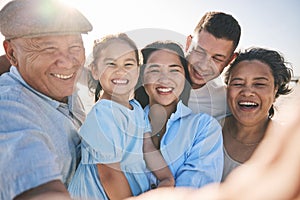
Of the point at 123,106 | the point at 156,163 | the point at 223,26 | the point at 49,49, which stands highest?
the point at 223,26

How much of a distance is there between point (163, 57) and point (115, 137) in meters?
0.52

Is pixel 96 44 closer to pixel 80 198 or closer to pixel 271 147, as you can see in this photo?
pixel 80 198

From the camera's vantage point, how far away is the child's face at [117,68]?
5.64ft

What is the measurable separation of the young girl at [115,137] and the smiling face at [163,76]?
103 millimetres

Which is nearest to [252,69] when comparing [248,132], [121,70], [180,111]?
[248,132]

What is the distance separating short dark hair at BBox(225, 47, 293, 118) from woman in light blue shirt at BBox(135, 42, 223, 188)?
1.18 feet

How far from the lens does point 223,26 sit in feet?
6.98

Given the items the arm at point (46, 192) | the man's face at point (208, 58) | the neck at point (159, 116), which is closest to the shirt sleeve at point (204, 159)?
the neck at point (159, 116)

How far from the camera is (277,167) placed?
0.20m

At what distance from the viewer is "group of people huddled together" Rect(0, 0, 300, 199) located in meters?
1.23

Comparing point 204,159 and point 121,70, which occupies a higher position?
point 121,70

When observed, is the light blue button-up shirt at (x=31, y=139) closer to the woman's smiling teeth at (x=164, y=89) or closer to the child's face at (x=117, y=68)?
the child's face at (x=117, y=68)

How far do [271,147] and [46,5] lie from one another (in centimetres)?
149

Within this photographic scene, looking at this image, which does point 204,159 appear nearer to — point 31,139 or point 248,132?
point 248,132
